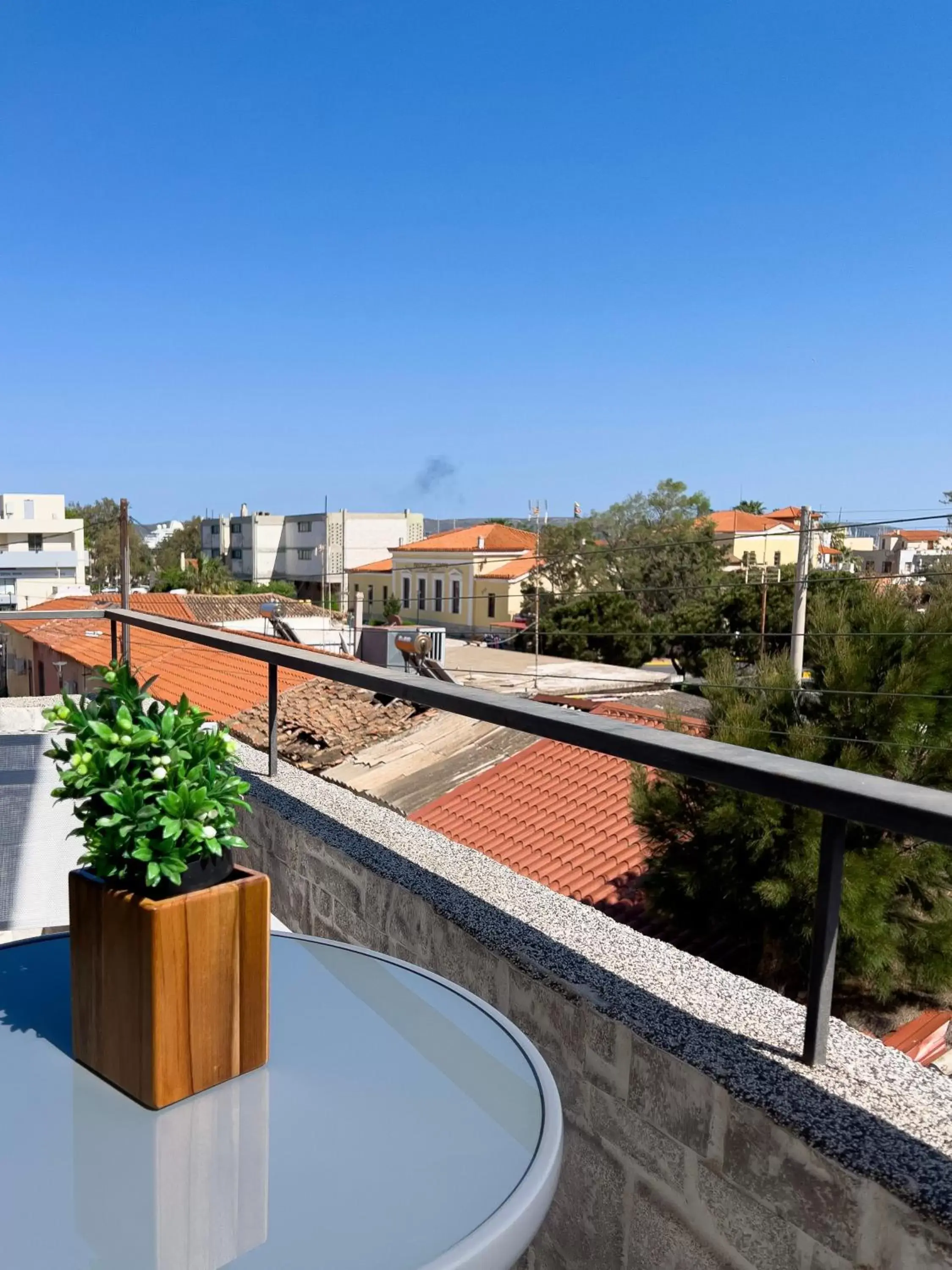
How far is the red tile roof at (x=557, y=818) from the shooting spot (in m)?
8.62

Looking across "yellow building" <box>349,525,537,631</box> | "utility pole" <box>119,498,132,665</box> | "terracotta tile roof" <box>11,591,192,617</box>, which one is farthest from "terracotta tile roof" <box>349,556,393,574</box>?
"utility pole" <box>119,498,132,665</box>

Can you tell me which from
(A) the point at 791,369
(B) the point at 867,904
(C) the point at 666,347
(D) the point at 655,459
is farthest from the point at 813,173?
(B) the point at 867,904

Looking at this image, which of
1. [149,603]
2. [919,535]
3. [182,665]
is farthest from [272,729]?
[919,535]

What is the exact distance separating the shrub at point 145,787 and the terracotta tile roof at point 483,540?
46319mm

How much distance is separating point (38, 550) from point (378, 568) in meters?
19.9

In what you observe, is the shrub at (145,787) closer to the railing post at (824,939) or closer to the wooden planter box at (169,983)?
the wooden planter box at (169,983)

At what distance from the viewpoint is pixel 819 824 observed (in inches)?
280

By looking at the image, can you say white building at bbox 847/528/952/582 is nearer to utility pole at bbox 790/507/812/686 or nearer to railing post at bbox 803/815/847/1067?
utility pole at bbox 790/507/812/686

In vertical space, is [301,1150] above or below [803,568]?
below

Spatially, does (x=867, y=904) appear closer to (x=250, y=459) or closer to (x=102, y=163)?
(x=102, y=163)

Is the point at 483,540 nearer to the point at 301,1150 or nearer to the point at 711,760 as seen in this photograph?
the point at 711,760

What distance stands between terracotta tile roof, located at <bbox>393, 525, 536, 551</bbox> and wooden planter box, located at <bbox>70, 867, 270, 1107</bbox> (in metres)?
46.4

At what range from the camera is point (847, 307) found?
37.2m

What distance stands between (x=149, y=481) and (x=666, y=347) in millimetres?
29223
